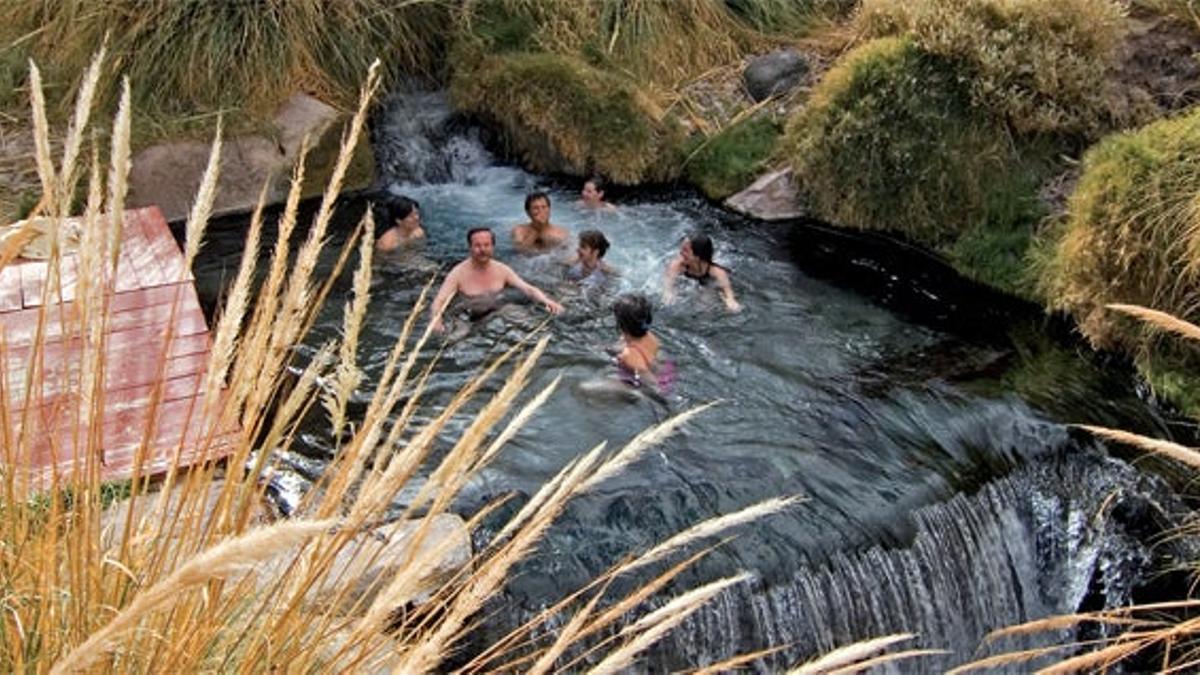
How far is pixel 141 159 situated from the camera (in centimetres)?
A: 632

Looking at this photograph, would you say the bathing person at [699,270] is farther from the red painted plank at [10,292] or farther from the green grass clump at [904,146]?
the red painted plank at [10,292]

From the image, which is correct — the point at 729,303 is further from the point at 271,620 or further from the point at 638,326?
the point at 271,620

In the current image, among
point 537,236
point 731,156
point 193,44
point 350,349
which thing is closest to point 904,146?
point 731,156

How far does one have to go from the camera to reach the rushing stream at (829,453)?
3.82 m

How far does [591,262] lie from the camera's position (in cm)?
574

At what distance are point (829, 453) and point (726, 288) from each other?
1.36 metres

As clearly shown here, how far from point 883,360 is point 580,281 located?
4.80 feet

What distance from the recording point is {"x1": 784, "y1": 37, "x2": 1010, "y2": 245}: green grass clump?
238 inches

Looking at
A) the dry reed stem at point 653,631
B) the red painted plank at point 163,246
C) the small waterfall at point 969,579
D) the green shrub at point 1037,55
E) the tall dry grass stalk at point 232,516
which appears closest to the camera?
the dry reed stem at point 653,631

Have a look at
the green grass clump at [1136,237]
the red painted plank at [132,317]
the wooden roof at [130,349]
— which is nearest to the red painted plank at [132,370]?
the wooden roof at [130,349]

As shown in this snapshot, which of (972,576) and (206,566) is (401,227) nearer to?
(972,576)

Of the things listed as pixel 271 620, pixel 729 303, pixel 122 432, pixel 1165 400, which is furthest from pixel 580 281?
pixel 271 620

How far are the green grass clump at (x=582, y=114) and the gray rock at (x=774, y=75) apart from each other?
0.56m

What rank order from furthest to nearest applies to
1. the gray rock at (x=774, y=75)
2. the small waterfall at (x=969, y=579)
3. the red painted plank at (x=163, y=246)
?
the gray rock at (x=774, y=75)
the red painted plank at (x=163, y=246)
the small waterfall at (x=969, y=579)
